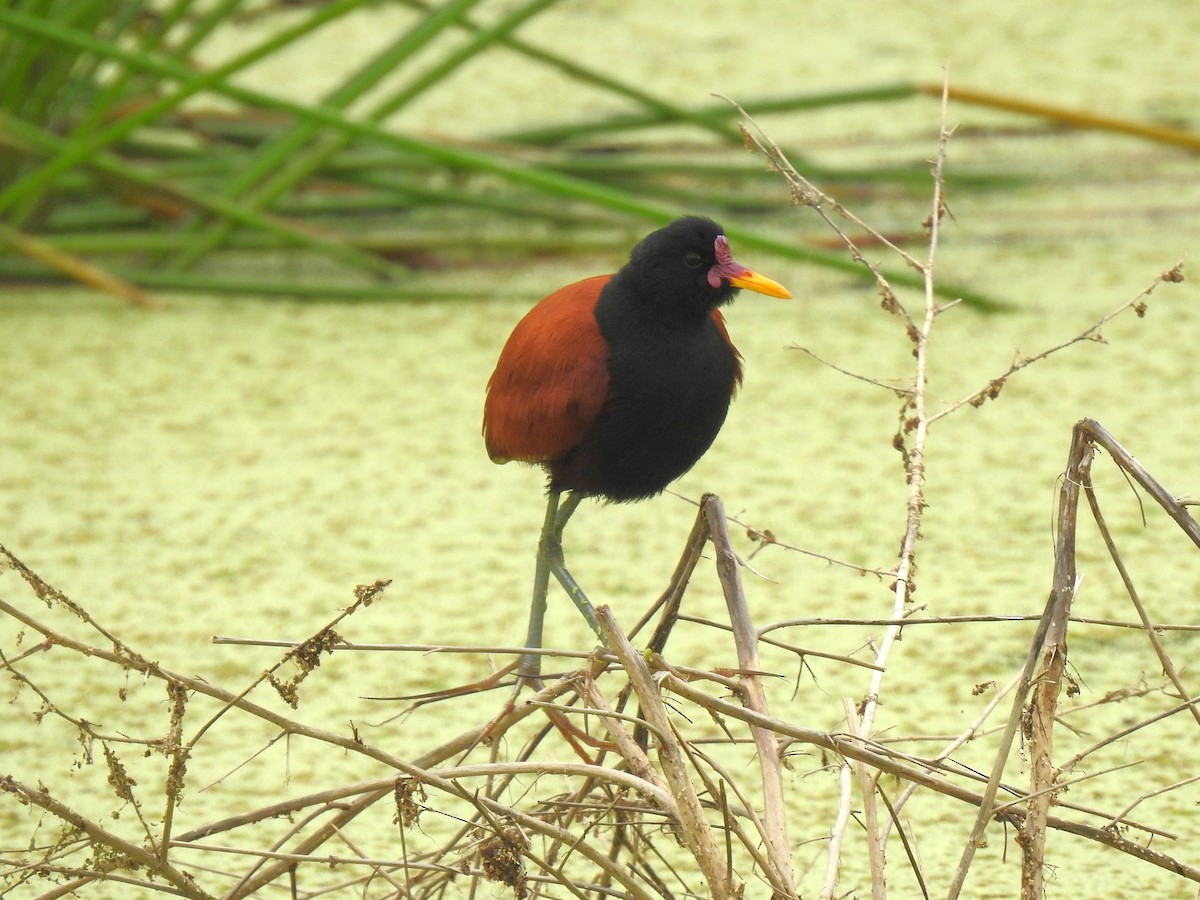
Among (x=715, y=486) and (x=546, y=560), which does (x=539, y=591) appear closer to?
(x=546, y=560)

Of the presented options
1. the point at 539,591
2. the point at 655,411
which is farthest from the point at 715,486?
the point at 655,411

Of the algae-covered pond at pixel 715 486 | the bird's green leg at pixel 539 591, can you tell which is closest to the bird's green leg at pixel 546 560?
the bird's green leg at pixel 539 591

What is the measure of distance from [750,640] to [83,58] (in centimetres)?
195

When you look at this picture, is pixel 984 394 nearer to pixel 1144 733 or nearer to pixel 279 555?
pixel 1144 733

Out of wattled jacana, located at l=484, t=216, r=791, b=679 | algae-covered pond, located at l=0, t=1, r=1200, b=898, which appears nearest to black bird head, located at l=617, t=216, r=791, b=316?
wattled jacana, located at l=484, t=216, r=791, b=679

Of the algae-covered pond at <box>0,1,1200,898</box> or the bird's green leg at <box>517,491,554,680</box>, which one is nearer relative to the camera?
the bird's green leg at <box>517,491,554,680</box>

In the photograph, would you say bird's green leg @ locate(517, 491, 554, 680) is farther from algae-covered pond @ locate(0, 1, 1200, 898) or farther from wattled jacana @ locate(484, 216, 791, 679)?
algae-covered pond @ locate(0, 1, 1200, 898)

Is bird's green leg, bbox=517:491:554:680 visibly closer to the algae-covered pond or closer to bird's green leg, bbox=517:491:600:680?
bird's green leg, bbox=517:491:600:680

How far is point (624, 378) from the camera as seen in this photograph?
103cm

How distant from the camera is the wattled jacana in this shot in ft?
3.38

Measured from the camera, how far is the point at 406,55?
2166 millimetres

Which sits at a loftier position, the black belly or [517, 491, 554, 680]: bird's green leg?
the black belly

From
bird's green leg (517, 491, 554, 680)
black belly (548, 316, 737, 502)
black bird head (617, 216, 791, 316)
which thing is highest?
black bird head (617, 216, 791, 316)

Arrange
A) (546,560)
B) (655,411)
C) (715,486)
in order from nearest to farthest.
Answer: (655,411)
(546,560)
(715,486)
